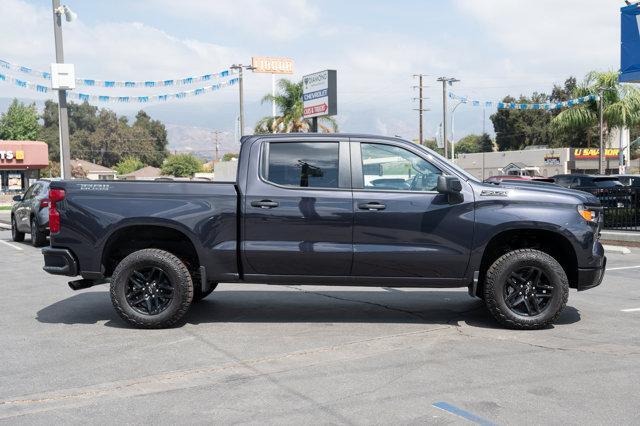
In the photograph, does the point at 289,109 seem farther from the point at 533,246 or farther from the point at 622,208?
the point at 533,246

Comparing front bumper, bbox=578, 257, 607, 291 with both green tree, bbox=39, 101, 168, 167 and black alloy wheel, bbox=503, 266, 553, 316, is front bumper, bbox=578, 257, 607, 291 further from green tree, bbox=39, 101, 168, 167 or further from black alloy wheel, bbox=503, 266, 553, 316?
green tree, bbox=39, 101, 168, 167

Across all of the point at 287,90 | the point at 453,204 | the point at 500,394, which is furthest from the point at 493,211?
the point at 287,90

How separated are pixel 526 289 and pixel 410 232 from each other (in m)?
1.32

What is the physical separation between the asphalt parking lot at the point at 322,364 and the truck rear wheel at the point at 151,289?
18 cm

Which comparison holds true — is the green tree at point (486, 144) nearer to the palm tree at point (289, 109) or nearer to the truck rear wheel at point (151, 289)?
the palm tree at point (289, 109)

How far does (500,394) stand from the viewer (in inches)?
190

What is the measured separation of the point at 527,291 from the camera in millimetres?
6777

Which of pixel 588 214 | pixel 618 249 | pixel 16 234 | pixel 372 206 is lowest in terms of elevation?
pixel 618 249

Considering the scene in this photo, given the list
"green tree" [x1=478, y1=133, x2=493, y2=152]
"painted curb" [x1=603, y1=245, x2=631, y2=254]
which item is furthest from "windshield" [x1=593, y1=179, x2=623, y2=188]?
"green tree" [x1=478, y1=133, x2=493, y2=152]

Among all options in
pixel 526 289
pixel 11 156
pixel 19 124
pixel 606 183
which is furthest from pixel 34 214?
pixel 19 124

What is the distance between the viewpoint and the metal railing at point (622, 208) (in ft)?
53.2

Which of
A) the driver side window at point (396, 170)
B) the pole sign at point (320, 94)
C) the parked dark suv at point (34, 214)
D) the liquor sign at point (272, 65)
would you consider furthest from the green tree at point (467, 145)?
the driver side window at point (396, 170)

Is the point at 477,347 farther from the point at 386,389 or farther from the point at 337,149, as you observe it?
the point at 337,149

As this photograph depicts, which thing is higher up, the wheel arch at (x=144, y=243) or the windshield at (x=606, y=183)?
the windshield at (x=606, y=183)
